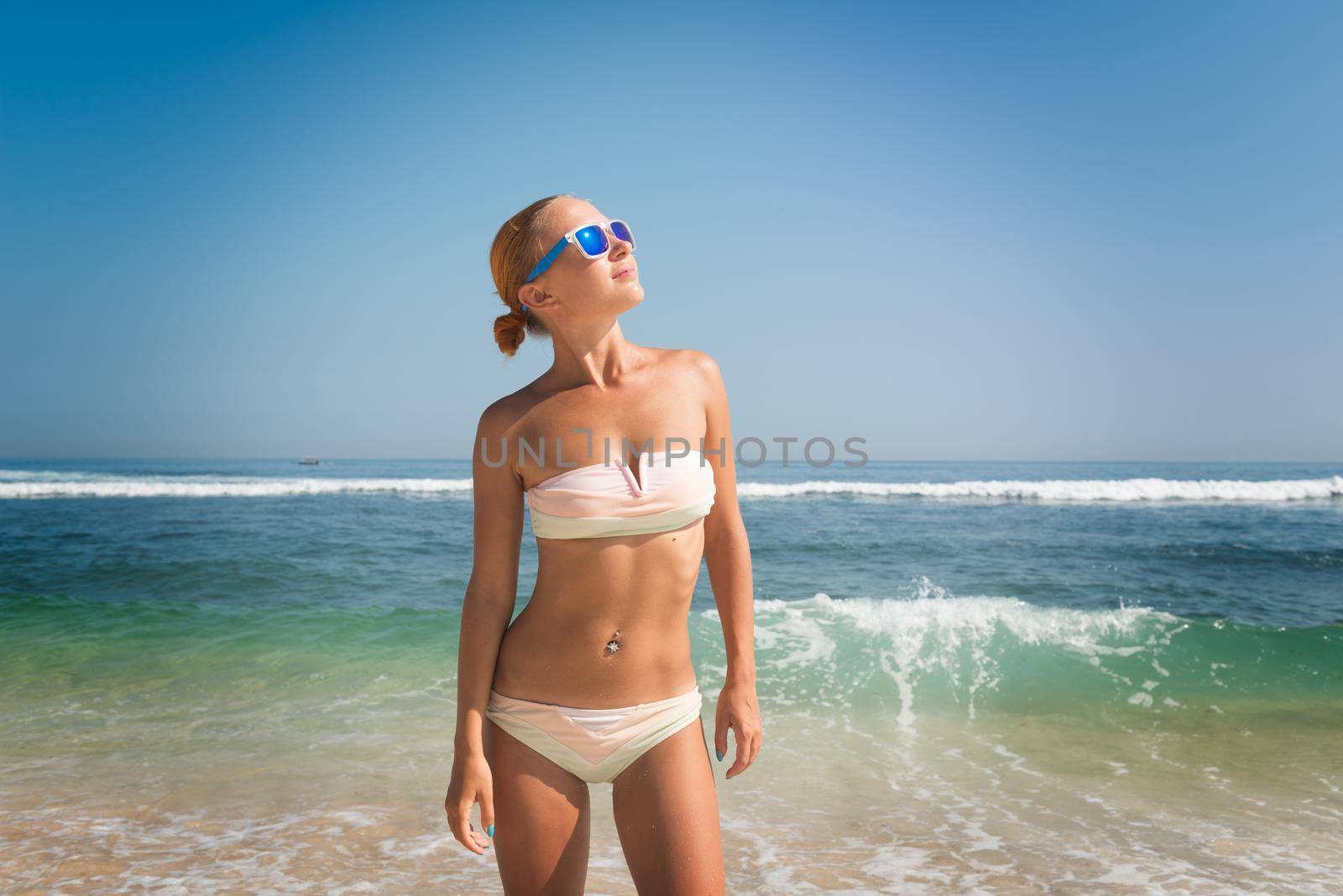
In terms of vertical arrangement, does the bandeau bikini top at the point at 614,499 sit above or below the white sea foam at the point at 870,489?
above

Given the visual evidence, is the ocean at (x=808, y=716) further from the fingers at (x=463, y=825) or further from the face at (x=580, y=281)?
the face at (x=580, y=281)

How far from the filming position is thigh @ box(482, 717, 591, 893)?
203 centimetres

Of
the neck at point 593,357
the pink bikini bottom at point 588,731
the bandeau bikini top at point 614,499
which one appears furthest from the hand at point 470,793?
the neck at point 593,357

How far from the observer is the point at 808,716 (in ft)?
23.9


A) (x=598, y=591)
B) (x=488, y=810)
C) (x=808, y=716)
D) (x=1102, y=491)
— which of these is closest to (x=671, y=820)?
(x=488, y=810)

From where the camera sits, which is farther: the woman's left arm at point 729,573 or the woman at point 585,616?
the woman's left arm at point 729,573

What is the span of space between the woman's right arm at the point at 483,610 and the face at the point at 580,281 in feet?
0.98

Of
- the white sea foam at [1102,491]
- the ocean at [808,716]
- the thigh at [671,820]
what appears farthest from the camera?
the white sea foam at [1102,491]

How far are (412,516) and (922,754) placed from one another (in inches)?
721

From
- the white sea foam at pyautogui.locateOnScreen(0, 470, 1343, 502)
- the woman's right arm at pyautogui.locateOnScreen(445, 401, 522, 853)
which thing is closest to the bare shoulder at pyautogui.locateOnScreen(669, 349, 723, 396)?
the woman's right arm at pyautogui.locateOnScreen(445, 401, 522, 853)

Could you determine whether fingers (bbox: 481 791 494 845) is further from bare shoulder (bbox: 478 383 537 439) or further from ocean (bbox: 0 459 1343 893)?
ocean (bbox: 0 459 1343 893)

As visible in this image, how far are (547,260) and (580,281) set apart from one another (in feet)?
0.34

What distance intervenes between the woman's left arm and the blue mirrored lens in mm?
377

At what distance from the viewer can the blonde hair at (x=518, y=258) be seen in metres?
2.22
